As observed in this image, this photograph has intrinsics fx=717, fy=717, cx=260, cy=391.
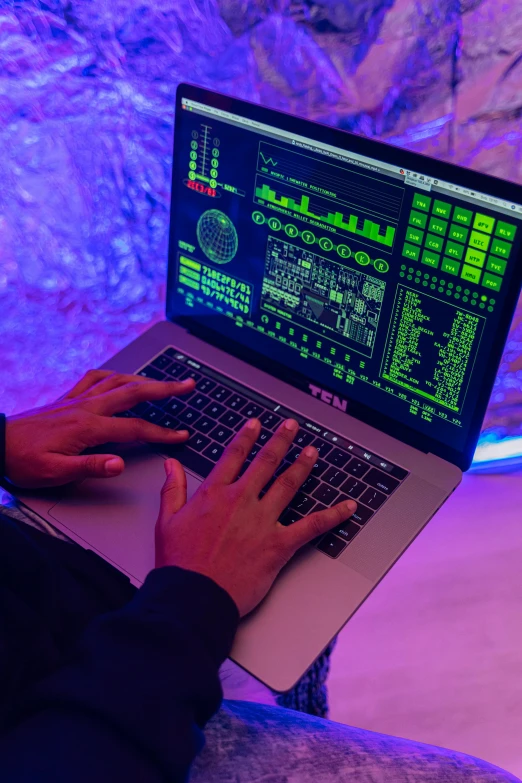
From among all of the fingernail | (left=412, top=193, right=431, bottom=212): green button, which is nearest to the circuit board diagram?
(left=412, top=193, right=431, bottom=212): green button

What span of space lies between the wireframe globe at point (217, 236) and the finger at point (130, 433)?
27 cm

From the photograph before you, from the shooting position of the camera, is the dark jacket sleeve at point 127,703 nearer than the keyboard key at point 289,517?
Yes

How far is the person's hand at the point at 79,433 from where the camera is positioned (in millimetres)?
921

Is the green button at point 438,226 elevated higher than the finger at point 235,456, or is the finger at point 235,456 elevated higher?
the green button at point 438,226

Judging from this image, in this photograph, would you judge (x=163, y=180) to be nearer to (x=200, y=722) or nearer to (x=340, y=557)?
(x=340, y=557)

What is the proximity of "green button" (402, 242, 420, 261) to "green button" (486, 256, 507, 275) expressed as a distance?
0.29ft

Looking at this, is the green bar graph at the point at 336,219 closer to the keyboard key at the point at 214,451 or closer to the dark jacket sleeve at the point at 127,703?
the keyboard key at the point at 214,451

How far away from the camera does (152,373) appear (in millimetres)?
1109

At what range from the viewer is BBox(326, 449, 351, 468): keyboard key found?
3.12 feet

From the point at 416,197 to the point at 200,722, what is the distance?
615mm

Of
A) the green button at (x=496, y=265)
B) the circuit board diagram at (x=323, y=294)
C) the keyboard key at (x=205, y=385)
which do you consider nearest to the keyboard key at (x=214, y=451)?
the keyboard key at (x=205, y=385)

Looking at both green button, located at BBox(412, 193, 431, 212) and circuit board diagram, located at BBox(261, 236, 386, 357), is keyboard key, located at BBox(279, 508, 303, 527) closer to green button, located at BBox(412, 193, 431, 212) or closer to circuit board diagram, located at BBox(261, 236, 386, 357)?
circuit board diagram, located at BBox(261, 236, 386, 357)

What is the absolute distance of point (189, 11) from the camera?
106 cm

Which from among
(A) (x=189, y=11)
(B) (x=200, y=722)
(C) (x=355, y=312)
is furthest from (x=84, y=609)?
(A) (x=189, y=11)
